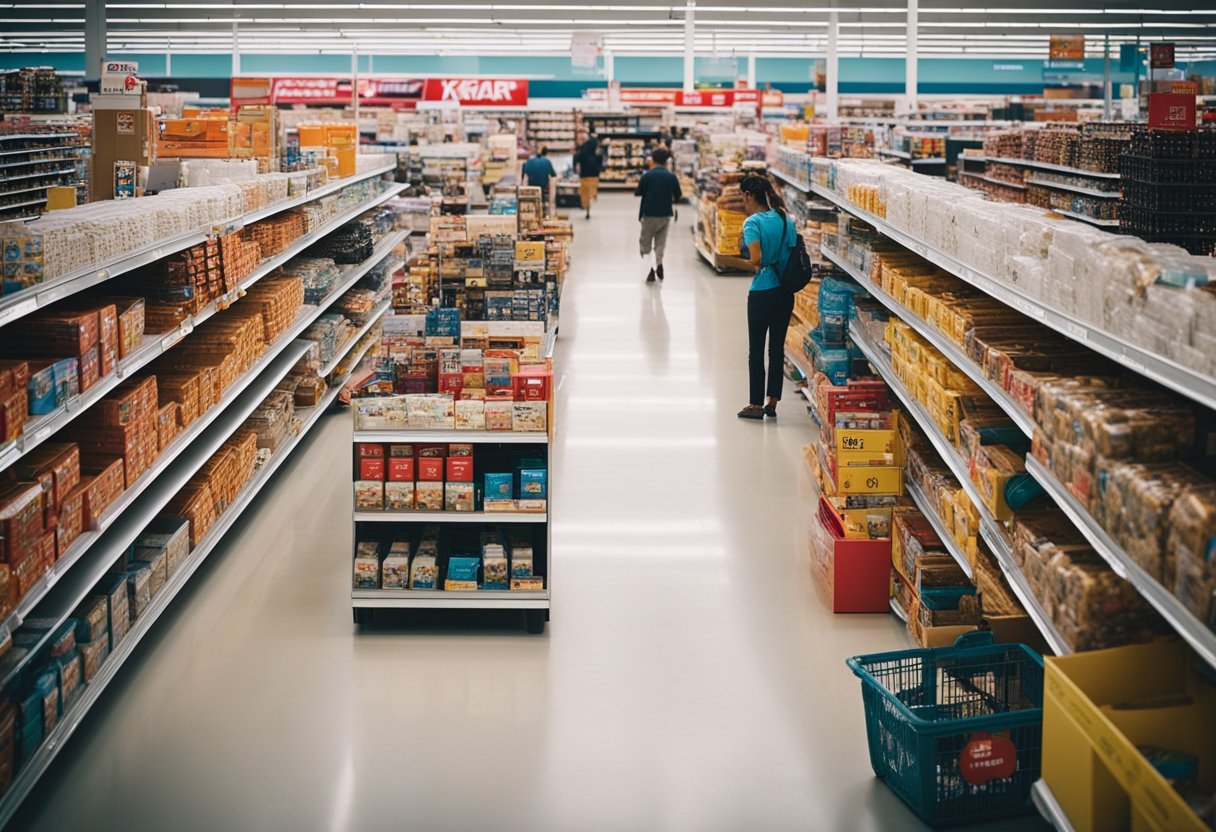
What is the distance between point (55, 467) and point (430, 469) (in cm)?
155

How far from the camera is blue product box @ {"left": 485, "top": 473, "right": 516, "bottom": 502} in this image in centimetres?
514

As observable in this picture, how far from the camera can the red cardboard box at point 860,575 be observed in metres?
5.43

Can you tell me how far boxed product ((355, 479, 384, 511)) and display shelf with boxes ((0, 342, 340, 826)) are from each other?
29.9 inches

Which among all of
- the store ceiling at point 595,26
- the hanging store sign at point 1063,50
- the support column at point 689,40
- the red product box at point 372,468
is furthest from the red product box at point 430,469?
the hanging store sign at point 1063,50

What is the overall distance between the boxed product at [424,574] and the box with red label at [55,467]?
4.70ft

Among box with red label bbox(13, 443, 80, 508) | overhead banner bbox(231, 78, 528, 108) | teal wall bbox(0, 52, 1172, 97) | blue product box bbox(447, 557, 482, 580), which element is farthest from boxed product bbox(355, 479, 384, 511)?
teal wall bbox(0, 52, 1172, 97)

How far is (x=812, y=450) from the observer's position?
7.60 m

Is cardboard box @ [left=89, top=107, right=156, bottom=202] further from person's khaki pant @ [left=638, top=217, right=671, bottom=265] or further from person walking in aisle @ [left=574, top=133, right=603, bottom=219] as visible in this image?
person walking in aisle @ [left=574, top=133, right=603, bottom=219]

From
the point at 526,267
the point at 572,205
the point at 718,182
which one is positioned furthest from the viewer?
the point at 572,205

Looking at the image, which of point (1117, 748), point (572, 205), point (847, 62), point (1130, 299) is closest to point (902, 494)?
point (1130, 299)

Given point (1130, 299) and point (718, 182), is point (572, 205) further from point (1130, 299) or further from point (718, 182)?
point (1130, 299)

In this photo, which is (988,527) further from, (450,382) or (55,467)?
(55,467)

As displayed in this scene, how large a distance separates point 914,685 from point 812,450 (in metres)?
3.44

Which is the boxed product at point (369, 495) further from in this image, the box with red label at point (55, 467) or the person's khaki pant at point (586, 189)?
the person's khaki pant at point (586, 189)
